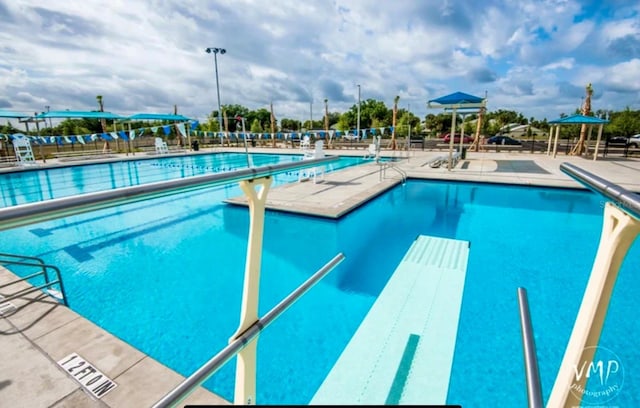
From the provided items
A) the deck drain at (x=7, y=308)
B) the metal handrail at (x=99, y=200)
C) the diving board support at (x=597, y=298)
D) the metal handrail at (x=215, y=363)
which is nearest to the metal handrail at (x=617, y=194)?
the diving board support at (x=597, y=298)

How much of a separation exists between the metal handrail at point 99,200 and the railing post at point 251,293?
109 millimetres

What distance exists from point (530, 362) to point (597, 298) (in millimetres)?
404

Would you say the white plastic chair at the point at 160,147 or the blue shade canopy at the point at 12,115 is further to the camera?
the white plastic chair at the point at 160,147

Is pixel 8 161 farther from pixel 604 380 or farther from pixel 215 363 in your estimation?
pixel 604 380

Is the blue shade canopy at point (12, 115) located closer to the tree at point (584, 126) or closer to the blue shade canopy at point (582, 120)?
the blue shade canopy at point (582, 120)

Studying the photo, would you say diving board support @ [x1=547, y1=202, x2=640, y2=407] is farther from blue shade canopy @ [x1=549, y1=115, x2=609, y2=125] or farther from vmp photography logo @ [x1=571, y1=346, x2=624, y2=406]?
blue shade canopy @ [x1=549, y1=115, x2=609, y2=125]

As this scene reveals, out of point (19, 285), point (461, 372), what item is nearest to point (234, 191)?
point (19, 285)

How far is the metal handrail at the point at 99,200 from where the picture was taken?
0.54 meters

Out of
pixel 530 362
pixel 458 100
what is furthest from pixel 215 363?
pixel 458 100

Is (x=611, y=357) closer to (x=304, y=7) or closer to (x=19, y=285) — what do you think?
(x=19, y=285)

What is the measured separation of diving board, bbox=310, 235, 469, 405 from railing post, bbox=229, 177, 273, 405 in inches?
58.6

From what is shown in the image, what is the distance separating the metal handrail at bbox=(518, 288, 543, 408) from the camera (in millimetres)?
925

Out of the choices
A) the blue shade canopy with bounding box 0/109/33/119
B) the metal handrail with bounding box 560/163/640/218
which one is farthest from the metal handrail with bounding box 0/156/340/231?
the blue shade canopy with bounding box 0/109/33/119

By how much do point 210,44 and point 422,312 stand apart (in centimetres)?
2442
